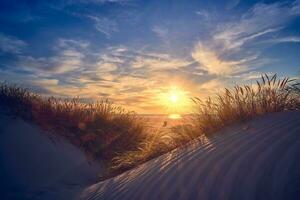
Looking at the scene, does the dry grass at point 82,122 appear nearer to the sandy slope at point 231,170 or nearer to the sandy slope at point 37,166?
the sandy slope at point 37,166

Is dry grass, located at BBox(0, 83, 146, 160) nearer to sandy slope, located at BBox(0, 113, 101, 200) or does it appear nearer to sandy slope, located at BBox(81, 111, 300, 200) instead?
sandy slope, located at BBox(0, 113, 101, 200)

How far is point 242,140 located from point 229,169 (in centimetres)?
91

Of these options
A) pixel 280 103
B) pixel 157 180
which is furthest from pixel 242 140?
pixel 280 103

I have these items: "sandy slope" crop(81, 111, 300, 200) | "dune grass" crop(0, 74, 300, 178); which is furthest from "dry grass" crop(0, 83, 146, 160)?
"sandy slope" crop(81, 111, 300, 200)

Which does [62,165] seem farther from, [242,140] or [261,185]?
[261,185]

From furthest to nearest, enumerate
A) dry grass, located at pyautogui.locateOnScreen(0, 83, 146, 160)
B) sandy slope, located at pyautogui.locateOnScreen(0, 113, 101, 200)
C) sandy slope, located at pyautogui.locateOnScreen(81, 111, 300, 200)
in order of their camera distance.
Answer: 1. dry grass, located at pyautogui.locateOnScreen(0, 83, 146, 160)
2. sandy slope, located at pyautogui.locateOnScreen(0, 113, 101, 200)
3. sandy slope, located at pyautogui.locateOnScreen(81, 111, 300, 200)

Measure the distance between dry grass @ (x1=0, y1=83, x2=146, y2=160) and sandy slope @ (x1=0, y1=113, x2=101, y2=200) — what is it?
14.2 inches

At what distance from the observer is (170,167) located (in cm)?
377

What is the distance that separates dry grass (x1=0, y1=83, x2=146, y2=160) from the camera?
7.68 meters

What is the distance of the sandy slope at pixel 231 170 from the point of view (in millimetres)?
2486

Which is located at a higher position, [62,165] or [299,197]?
[299,197]

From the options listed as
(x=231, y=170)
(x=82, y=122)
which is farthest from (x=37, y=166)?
(x=231, y=170)

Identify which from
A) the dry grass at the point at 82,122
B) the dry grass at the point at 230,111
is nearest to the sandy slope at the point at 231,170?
the dry grass at the point at 230,111

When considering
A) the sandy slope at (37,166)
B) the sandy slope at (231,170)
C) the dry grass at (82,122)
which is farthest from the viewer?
the dry grass at (82,122)
